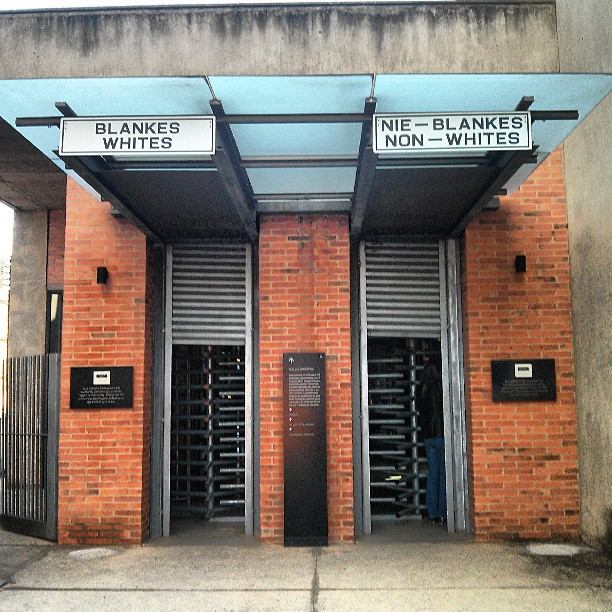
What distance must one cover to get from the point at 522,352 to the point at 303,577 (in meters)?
3.63

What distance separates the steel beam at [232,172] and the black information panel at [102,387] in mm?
2282

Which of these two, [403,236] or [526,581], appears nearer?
[526,581]

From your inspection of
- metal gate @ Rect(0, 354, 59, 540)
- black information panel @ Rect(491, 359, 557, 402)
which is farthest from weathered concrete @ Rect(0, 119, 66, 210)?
black information panel @ Rect(491, 359, 557, 402)

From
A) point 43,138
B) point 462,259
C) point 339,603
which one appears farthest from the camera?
point 462,259

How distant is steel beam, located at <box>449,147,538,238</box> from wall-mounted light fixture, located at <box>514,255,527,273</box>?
2.40 ft

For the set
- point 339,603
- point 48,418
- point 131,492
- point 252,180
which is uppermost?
point 252,180

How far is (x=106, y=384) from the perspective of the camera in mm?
8328

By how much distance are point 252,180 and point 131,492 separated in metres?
3.81

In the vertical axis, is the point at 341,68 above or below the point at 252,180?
above

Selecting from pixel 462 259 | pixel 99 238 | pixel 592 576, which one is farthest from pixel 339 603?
pixel 99 238

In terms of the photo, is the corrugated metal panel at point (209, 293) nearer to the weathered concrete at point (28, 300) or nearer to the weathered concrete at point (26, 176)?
the weathered concrete at point (26, 176)

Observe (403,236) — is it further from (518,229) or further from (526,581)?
(526,581)

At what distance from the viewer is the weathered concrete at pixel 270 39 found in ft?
25.6

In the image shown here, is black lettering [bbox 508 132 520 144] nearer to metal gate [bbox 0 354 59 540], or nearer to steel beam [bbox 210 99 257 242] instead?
steel beam [bbox 210 99 257 242]
